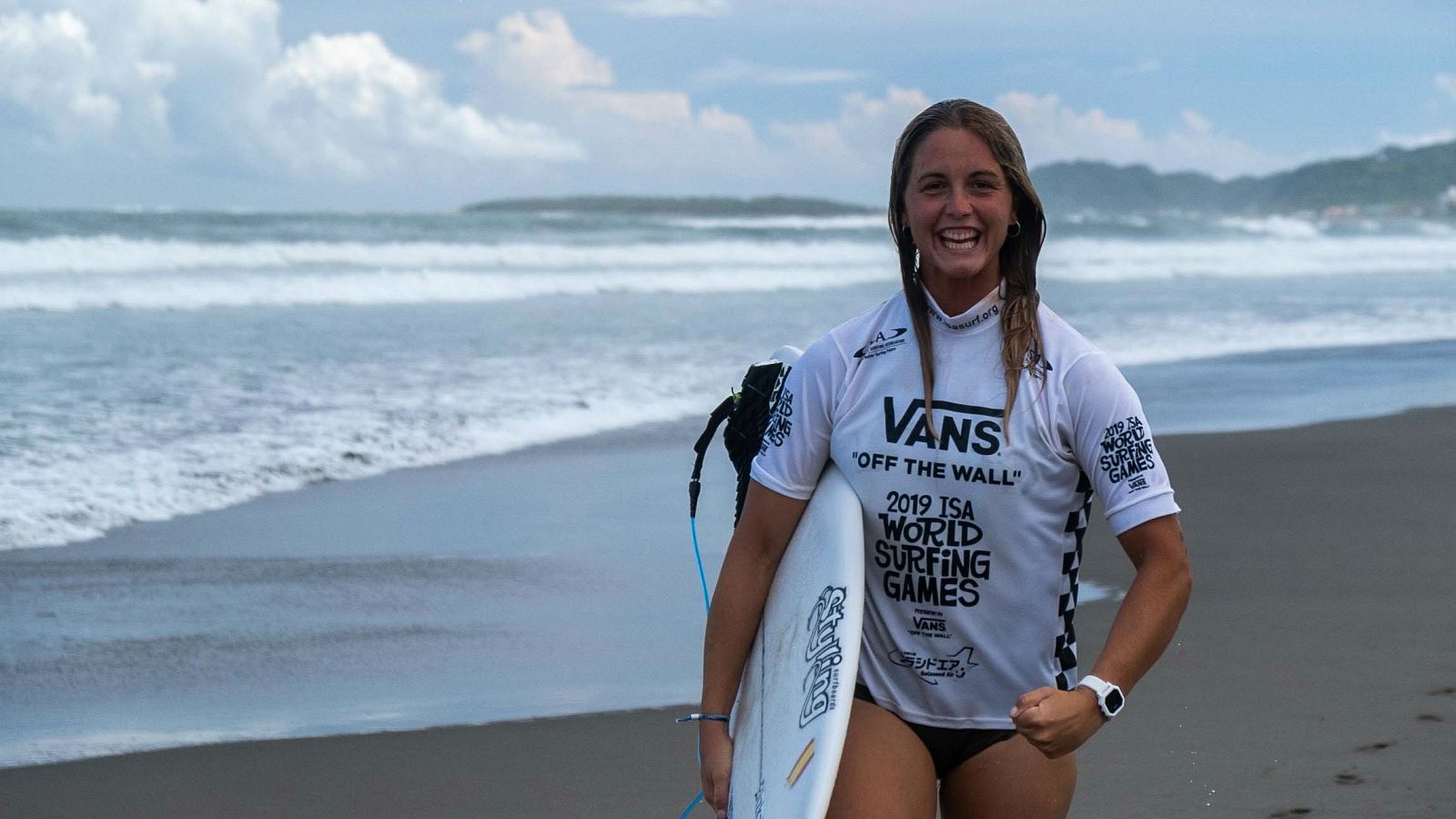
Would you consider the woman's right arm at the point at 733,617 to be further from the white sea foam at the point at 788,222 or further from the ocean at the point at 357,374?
the white sea foam at the point at 788,222

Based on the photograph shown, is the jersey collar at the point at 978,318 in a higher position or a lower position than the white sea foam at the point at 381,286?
higher

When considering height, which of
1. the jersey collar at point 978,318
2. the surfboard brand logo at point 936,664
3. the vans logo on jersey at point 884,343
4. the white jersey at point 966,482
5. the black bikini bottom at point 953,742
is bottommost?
the black bikini bottom at point 953,742

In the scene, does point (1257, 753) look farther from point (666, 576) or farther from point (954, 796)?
point (666, 576)

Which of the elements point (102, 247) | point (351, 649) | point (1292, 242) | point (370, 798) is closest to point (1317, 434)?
point (351, 649)

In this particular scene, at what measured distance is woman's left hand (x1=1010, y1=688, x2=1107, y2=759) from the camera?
1899 millimetres

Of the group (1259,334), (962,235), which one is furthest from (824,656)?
(1259,334)

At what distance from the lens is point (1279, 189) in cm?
4762

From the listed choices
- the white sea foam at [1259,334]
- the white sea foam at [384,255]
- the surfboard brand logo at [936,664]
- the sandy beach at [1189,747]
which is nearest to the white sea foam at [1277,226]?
the white sea foam at [384,255]

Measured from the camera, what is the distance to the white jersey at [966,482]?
2051 mm

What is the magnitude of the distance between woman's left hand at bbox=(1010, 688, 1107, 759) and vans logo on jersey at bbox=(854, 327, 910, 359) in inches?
21.5

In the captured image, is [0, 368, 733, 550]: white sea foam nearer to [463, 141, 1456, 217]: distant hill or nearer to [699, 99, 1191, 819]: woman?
[699, 99, 1191, 819]: woman

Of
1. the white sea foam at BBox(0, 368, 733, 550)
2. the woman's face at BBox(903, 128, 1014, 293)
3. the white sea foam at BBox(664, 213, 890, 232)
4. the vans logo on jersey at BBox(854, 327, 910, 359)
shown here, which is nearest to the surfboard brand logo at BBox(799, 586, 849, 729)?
the vans logo on jersey at BBox(854, 327, 910, 359)

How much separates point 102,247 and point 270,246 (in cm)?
281

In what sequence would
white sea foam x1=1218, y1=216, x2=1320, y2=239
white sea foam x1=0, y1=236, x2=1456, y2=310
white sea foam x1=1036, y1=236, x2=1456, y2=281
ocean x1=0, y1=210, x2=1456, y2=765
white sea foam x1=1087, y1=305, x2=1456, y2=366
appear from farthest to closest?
white sea foam x1=1218, y1=216, x2=1320, y2=239
white sea foam x1=1036, y1=236, x2=1456, y2=281
white sea foam x1=0, y1=236, x2=1456, y2=310
white sea foam x1=1087, y1=305, x2=1456, y2=366
ocean x1=0, y1=210, x2=1456, y2=765
